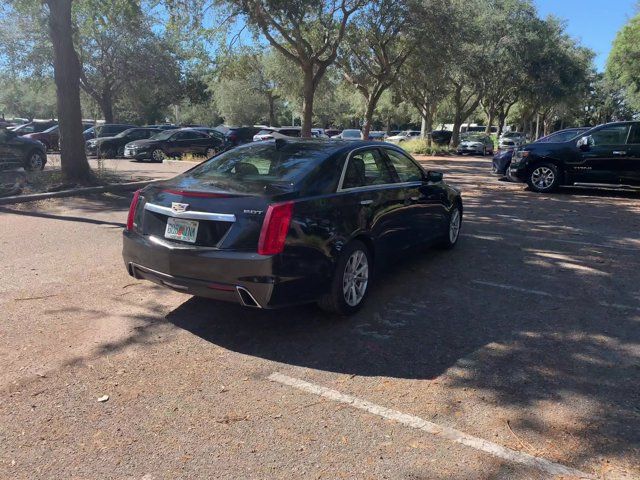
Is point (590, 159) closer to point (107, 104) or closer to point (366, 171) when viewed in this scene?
point (366, 171)

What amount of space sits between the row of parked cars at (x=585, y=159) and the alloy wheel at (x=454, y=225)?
6947 mm

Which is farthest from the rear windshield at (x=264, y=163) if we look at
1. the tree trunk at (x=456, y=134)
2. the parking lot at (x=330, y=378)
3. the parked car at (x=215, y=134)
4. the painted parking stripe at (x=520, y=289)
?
the tree trunk at (x=456, y=134)

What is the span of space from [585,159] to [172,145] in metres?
16.8

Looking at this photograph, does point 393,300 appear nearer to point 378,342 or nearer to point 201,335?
point 378,342

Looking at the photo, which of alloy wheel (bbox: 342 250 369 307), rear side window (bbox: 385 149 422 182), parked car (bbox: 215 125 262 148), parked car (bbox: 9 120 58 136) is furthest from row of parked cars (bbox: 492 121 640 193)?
parked car (bbox: 9 120 58 136)

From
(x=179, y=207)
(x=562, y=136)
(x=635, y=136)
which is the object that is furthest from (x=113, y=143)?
(x=179, y=207)

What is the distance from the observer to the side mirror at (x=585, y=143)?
41.2ft

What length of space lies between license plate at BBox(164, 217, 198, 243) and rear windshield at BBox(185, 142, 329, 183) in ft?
2.05

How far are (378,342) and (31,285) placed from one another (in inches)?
142

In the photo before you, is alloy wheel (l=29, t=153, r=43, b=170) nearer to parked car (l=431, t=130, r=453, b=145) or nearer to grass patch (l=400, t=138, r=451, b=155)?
grass patch (l=400, t=138, r=451, b=155)

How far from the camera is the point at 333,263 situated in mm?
4426

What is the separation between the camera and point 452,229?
Answer: 721 centimetres

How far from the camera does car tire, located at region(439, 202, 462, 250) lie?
700 cm

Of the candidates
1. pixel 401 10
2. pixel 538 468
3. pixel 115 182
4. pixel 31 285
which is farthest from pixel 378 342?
pixel 401 10
